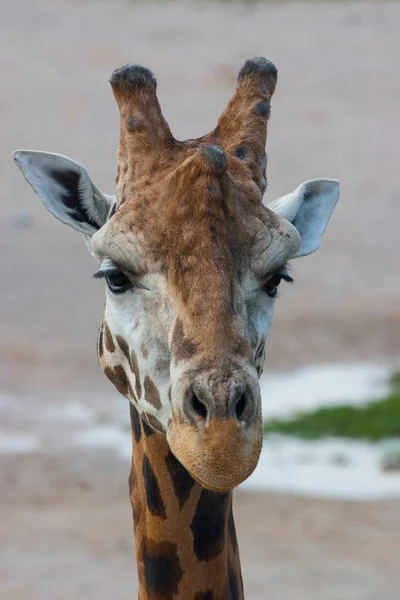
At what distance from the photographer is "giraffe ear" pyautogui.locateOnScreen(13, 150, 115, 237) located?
6375mm

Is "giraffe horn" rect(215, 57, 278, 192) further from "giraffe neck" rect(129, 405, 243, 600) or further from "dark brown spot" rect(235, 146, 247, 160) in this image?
"giraffe neck" rect(129, 405, 243, 600)

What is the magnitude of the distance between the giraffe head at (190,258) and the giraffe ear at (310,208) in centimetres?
1

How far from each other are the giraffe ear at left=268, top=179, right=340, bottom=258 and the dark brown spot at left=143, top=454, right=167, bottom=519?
1292 millimetres

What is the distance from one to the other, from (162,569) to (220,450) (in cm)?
125

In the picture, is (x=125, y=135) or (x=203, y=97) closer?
(x=125, y=135)

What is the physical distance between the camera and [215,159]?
218 inches

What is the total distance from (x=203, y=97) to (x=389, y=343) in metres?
13.3

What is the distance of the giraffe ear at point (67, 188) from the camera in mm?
6375

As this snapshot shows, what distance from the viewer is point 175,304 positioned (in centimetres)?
546

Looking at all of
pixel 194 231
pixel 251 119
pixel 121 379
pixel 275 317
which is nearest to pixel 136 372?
pixel 121 379

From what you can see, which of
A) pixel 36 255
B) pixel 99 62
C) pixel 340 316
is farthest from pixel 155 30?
pixel 340 316

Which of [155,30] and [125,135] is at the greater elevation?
[155,30]

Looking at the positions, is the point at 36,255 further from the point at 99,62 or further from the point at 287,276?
the point at 287,276

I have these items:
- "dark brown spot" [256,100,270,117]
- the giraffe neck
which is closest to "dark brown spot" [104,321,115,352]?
the giraffe neck
